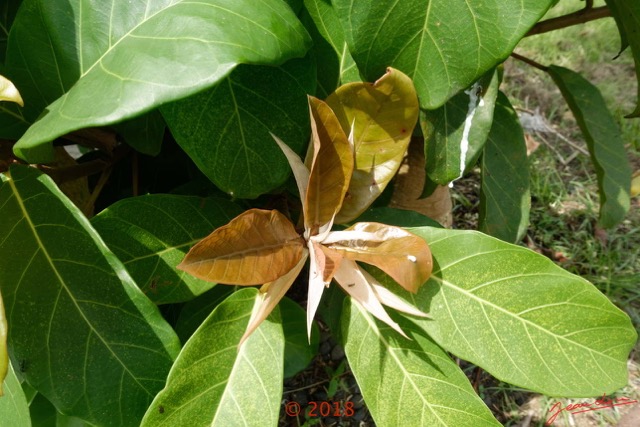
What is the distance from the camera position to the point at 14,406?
0.66 metres

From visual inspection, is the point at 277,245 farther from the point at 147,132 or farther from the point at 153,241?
the point at 147,132

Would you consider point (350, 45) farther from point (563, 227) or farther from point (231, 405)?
point (563, 227)

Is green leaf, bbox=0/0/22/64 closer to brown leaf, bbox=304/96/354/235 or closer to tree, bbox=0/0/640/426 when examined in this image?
tree, bbox=0/0/640/426

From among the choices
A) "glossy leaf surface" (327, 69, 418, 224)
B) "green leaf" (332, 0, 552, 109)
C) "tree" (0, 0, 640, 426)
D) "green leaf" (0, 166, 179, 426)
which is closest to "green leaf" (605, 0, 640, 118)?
"tree" (0, 0, 640, 426)

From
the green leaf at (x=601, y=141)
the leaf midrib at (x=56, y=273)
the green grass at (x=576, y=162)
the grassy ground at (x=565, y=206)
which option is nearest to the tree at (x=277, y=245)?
the leaf midrib at (x=56, y=273)

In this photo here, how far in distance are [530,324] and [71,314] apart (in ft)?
1.91

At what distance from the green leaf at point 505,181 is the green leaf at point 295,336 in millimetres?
357

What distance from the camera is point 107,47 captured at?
0.63 meters

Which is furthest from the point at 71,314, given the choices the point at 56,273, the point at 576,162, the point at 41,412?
the point at 576,162

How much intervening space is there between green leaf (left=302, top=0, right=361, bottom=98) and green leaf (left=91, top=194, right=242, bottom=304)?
0.91 feet

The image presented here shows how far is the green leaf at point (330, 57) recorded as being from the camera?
2.53 ft

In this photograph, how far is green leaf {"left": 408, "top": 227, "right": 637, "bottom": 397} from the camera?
703 mm
